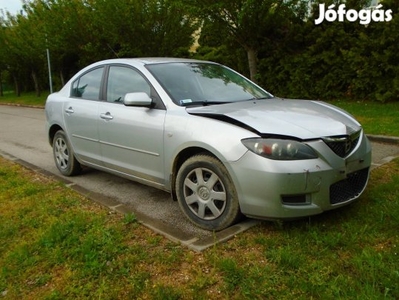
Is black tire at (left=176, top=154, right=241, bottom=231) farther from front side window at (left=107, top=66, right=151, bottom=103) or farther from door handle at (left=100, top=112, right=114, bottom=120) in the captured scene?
door handle at (left=100, top=112, right=114, bottom=120)

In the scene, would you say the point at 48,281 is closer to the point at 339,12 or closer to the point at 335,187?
the point at 335,187

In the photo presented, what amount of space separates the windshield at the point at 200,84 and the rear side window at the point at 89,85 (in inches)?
37.0

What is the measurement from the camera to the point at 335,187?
306 cm

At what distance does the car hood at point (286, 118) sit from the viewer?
119 inches

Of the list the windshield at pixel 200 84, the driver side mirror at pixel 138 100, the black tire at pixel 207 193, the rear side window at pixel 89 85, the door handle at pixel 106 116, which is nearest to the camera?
the black tire at pixel 207 193

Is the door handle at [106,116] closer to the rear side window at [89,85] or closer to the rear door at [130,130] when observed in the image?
the rear door at [130,130]

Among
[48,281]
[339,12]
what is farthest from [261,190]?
[339,12]

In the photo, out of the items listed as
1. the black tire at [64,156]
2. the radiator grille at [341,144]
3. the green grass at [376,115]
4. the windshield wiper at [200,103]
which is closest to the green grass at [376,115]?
the green grass at [376,115]

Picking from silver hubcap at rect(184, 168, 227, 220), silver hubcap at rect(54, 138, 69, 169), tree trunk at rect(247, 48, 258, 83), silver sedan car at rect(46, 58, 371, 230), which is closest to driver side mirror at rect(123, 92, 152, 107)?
silver sedan car at rect(46, 58, 371, 230)

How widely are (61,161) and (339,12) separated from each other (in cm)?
871

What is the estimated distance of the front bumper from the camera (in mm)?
2879

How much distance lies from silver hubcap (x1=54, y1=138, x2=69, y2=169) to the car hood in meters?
2.59

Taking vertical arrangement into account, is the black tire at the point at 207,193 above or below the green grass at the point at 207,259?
above

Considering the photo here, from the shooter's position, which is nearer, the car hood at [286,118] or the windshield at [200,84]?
the car hood at [286,118]
